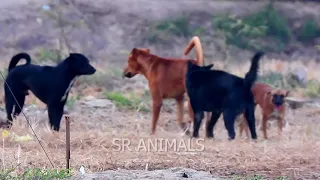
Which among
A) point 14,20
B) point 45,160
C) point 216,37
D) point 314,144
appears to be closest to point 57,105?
point 45,160

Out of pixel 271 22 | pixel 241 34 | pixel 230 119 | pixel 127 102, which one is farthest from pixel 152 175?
pixel 271 22

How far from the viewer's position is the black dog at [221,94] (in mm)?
10156

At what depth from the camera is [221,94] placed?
10.3 m

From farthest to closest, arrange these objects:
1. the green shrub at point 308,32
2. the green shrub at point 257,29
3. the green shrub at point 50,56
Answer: the green shrub at point 308,32 < the green shrub at point 257,29 < the green shrub at point 50,56

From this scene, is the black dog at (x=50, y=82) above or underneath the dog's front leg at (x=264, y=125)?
above

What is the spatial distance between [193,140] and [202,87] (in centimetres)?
105

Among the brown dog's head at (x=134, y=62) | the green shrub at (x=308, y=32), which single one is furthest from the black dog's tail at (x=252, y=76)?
the green shrub at (x=308, y=32)

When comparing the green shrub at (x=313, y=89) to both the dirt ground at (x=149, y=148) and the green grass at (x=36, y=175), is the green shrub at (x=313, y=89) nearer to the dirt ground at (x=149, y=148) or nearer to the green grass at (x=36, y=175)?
the dirt ground at (x=149, y=148)

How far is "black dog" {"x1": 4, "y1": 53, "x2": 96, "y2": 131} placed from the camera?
10570 mm

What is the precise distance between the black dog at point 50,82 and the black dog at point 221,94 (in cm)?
166

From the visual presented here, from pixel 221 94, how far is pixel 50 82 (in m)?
2.51

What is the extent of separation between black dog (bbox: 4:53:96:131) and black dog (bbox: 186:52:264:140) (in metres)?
1.66

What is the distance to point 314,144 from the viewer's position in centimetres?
945

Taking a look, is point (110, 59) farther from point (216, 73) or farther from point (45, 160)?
point (45, 160)
